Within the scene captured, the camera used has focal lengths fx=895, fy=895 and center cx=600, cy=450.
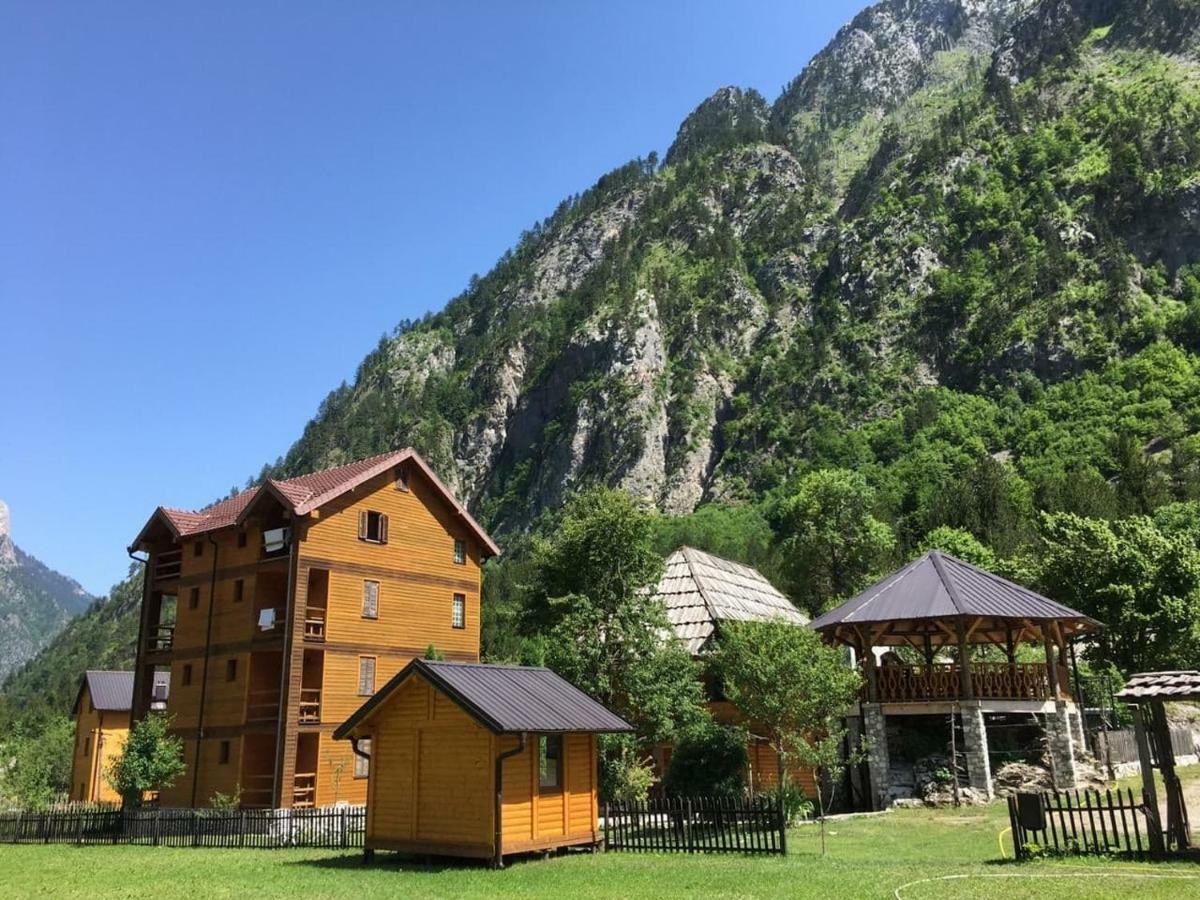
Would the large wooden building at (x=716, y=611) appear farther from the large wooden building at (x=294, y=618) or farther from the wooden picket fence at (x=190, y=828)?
the wooden picket fence at (x=190, y=828)

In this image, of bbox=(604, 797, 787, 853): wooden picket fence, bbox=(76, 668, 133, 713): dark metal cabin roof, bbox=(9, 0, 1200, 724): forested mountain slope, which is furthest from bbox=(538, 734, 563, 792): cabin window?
bbox=(9, 0, 1200, 724): forested mountain slope

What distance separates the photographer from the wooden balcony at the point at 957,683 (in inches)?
1205

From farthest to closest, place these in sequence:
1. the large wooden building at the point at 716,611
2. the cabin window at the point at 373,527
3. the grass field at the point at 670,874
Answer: the cabin window at the point at 373,527
the large wooden building at the point at 716,611
the grass field at the point at 670,874

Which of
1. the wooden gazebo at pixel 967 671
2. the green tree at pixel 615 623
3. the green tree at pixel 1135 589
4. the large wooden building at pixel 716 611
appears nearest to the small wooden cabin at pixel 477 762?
the green tree at pixel 615 623

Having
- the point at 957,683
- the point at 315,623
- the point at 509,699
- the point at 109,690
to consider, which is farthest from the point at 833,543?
the point at 509,699

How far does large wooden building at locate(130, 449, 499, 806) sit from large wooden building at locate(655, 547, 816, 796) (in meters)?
11.0

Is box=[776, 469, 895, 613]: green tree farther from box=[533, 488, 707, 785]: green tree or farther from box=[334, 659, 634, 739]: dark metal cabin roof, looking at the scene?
box=[334, 659, 634, 739]: dark metal cabin roof

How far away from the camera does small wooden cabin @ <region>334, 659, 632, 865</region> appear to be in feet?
62.8

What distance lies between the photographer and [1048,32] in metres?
164

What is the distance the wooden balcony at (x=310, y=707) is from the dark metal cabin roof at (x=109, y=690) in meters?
26.4

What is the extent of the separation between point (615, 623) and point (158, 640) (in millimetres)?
22927

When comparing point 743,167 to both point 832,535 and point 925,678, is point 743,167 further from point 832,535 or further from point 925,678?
point 925,678

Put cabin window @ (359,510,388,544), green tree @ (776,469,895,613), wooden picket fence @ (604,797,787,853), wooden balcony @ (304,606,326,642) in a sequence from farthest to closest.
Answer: green tree @ (776,469,895,613) → cabin window @ (359,510,388,544) → wooden balcony @ (304,606,326,642) → wooden picket fence @ (604,797,787,853)

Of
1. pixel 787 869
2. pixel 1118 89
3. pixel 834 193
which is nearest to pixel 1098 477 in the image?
pixel 787 869
